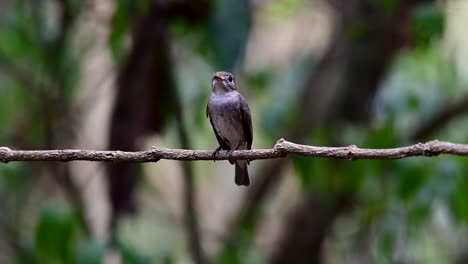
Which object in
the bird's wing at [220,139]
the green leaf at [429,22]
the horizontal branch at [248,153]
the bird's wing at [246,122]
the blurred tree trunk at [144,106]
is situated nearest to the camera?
the horizontal branch at [248,153]

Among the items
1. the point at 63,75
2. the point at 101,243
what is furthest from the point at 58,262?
the point at 63,75

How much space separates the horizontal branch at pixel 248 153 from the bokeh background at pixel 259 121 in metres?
1.58

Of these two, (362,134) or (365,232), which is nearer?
(362,134)

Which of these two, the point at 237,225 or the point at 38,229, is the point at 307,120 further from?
the point at 38,229

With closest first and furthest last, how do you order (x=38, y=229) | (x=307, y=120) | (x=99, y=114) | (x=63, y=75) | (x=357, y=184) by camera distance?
1. (x=38, y=229)
2. (x=357, y=184)
3. (x=63, y=75)
4. (x=307, y=120)
5. (x=99, y=114)

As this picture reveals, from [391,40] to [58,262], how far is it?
264 centimetres

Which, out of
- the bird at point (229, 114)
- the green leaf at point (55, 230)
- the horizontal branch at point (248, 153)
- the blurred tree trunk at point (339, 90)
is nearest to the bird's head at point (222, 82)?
the bird at point (229, 114)

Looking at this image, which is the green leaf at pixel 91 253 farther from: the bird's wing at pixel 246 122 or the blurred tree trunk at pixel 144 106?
the bird's wing at pixel 246 122

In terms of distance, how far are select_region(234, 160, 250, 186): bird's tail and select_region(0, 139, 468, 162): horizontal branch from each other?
1845 mm

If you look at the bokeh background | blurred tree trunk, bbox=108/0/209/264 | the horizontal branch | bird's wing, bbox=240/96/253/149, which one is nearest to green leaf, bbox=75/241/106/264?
the bokeh background

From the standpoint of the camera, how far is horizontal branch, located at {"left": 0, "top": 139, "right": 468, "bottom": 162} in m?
2.91

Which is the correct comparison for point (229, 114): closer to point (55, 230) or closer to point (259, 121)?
point (55, 230)

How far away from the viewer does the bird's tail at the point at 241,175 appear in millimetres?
5062

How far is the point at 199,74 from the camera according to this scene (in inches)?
268
